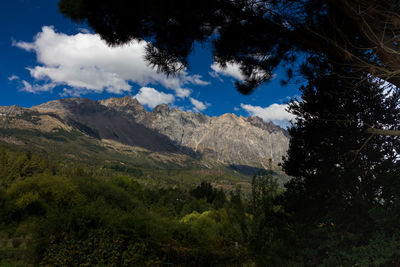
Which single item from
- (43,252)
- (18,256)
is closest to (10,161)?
(18,256)

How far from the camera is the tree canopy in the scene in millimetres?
3381

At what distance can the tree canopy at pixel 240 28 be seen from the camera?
3.38 meters

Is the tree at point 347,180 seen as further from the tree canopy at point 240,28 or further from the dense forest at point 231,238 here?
the tree canopy at point 240,28

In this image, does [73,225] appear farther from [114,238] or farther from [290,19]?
[290,19]

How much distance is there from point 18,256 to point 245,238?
15.3 m

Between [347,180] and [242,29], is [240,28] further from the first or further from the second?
[347,180]

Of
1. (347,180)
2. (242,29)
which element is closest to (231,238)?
(347,180)

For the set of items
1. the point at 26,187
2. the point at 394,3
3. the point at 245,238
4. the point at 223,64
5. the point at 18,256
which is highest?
the point at 223,64

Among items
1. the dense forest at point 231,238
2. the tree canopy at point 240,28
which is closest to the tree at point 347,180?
the dense forest at point 231,238

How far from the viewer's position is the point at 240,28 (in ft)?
15.0

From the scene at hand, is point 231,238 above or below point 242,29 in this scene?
below

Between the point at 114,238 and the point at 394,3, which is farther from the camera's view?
the point at 114,238

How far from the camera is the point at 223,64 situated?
18.7 feet

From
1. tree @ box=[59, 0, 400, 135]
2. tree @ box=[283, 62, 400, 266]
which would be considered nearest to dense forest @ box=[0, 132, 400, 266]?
tree @ box=[283, 62, 400, 266]
